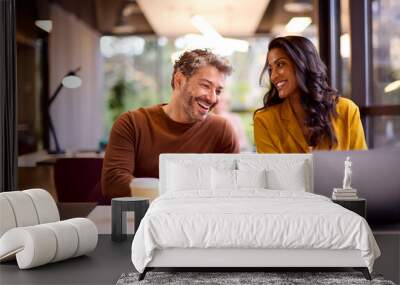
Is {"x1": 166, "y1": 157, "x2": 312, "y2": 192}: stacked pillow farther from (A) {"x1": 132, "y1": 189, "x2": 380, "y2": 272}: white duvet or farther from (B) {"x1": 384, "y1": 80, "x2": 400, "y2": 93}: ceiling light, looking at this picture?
(A) {"x1": 132, "y1": 189, "x2": 380, "y2": 272}: white duvet

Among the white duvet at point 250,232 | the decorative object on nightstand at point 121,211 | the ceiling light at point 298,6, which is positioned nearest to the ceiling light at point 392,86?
the ceiling light at point 298,6

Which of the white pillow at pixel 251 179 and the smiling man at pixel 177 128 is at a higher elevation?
the smiling man at pixel 177 128

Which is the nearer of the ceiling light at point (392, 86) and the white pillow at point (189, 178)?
the white pillow at point (189, 178)

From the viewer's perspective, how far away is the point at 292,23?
273 inches

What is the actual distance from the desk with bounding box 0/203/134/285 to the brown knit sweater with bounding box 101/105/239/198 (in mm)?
900

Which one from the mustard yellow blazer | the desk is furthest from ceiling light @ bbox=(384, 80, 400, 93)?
the desk

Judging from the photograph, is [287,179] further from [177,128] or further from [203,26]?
[203,26]

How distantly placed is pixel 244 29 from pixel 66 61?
1.72 meters

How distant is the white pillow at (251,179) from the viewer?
6199 mm

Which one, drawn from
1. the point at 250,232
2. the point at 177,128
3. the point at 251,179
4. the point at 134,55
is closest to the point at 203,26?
the point at 134,55

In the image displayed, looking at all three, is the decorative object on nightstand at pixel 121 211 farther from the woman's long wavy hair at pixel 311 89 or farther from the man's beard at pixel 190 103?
the woman's long wavy hair at pixel 311 89

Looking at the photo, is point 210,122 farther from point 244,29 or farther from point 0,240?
point 0,240

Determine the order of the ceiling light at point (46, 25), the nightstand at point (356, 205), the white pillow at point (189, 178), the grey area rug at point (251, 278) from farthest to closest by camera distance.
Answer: the ceiling light at point (46, 25)
the white pillow at point (189, 178)
the nightstand at point (356, 205)
the grey area rug at point (251, 278)

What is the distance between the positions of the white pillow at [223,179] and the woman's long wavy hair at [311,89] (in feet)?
3.08
